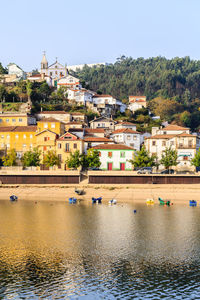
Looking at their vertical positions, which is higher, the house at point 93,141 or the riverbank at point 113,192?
the house at point 93,141

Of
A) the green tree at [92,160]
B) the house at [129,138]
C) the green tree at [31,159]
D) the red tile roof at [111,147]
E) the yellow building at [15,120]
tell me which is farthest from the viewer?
the yellow building at [15,120]

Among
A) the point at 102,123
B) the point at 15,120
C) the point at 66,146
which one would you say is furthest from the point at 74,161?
the point at 102,123

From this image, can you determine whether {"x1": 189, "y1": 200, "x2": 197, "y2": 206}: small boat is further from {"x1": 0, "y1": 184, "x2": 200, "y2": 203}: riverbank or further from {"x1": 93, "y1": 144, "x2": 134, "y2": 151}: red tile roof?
{"x1": 93, "y1": 144, "x2": 134, "y2": 151}: red tile roof

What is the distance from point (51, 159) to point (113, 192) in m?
19.5

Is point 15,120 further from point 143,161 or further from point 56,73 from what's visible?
point 56,73

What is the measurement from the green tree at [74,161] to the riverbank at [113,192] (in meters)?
8.21

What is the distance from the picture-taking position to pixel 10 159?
99.8 meters

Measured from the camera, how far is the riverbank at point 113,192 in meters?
83.0

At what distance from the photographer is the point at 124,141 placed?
4400 inches

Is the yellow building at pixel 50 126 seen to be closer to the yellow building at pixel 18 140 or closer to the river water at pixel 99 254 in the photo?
the yellow building at pixel 18 140

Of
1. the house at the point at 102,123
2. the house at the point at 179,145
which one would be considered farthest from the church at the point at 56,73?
the house at the point at 179,145

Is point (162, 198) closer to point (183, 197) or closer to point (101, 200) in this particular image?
point (183, 197)

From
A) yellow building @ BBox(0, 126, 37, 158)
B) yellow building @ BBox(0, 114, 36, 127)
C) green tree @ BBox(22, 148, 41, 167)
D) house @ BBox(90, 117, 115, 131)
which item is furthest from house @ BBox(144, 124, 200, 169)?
yellow building @ BBox(0, 114, 36, 127)

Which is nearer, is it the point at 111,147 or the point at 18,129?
the point at 111,147
